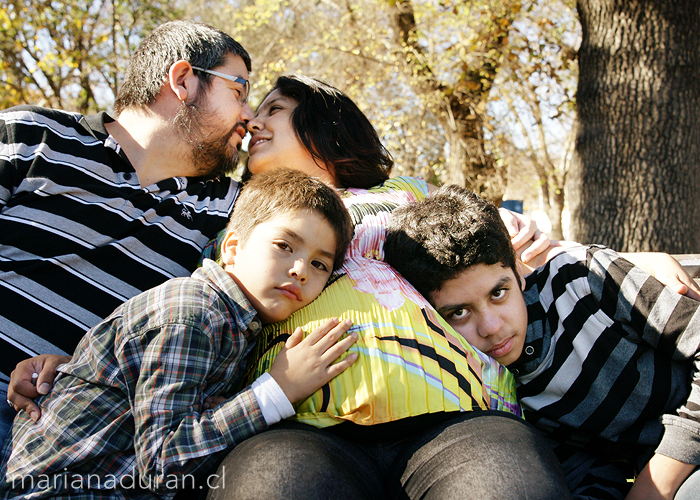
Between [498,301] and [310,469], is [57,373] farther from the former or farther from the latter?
[498,301]

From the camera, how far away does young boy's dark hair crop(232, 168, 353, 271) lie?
1.81 metres

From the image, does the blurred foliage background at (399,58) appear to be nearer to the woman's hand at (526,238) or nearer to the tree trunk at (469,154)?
the tree trunk at (469,154)

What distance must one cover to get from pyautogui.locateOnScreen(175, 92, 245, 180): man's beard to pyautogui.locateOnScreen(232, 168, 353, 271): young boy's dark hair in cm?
75

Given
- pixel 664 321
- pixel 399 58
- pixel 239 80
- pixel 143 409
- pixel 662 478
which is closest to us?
pixel 143 409

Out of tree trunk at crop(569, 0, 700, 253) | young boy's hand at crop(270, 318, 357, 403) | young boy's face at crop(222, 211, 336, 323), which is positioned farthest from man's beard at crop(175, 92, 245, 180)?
tree trunk at crop(569, 0, 700, 253)

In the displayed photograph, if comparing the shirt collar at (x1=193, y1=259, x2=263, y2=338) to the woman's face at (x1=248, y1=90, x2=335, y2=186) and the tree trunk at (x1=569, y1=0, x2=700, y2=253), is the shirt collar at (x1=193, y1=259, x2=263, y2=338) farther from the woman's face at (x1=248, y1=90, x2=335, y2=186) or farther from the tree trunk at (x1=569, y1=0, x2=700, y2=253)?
the tree trunk at (x1=569, y1=0, x2=700, y2=253)

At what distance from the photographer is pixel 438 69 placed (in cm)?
814

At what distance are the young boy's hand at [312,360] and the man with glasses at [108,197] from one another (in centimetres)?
79

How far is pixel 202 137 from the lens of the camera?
2.60 m

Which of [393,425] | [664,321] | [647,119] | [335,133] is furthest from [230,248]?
[647,119]

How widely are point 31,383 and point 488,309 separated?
1.55m

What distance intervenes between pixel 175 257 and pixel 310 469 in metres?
1.25

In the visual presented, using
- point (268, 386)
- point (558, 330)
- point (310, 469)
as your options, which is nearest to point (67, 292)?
point (268, 386)

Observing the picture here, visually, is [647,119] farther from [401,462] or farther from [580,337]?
[401,462]
